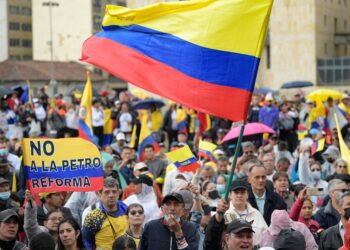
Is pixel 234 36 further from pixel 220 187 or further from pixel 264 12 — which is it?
pixel 220 187

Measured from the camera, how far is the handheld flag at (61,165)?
31.3 feet

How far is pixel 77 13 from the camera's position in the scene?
85125mm

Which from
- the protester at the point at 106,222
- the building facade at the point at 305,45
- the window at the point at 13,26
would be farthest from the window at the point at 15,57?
the protester at the point at 106,222

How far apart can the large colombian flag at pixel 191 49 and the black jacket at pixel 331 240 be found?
1.44 metres

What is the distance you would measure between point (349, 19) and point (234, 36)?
52433mm

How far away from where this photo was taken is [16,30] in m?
88.3

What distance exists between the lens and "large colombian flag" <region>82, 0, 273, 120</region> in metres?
8.28

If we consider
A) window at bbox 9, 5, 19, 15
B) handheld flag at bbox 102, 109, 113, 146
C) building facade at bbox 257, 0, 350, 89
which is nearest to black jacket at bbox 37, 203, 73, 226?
handheld flag at bbox 102, 109, 113, 146

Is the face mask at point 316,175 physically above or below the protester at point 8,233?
below

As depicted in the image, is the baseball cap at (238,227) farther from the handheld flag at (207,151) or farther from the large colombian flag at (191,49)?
the handheld flag at (207,151)

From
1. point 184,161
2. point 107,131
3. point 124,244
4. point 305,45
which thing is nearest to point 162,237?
point 124,244

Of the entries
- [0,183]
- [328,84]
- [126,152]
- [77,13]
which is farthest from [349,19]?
[0,183]

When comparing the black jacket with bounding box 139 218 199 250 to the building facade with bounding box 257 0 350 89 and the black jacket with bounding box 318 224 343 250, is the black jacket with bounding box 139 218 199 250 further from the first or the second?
the building facade with bounding box 257 0 350 89

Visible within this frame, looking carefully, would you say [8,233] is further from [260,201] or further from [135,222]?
[260,201]
